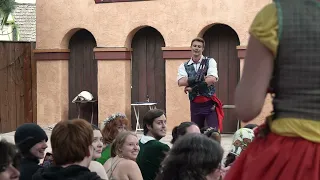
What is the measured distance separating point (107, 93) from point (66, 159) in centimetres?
1090

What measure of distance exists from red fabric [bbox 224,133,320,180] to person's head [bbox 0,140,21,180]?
1536 mm

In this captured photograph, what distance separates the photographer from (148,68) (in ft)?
47.8

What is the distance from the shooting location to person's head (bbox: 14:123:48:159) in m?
5.00

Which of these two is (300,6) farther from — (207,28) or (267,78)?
(207,28)

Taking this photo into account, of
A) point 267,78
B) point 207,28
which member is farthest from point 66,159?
point 207,28

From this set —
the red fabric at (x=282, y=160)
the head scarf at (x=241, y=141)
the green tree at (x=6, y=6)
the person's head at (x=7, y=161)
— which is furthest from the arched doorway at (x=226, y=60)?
the red fabric at (x=282, y=160)

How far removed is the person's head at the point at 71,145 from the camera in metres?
3.88

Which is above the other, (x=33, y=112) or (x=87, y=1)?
(x=87, y=1)

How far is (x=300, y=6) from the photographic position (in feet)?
7.93

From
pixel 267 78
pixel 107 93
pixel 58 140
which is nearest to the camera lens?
pixel 267 78

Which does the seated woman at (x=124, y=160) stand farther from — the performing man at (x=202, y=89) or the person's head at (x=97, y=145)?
the performing man at (x=202, y=89)

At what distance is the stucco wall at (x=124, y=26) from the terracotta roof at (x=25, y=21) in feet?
30.4

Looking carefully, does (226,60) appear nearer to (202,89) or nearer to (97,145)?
(202,89)

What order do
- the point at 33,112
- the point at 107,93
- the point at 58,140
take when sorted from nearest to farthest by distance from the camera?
the point at 58,140
the point at 107,93
the point at 33,112
